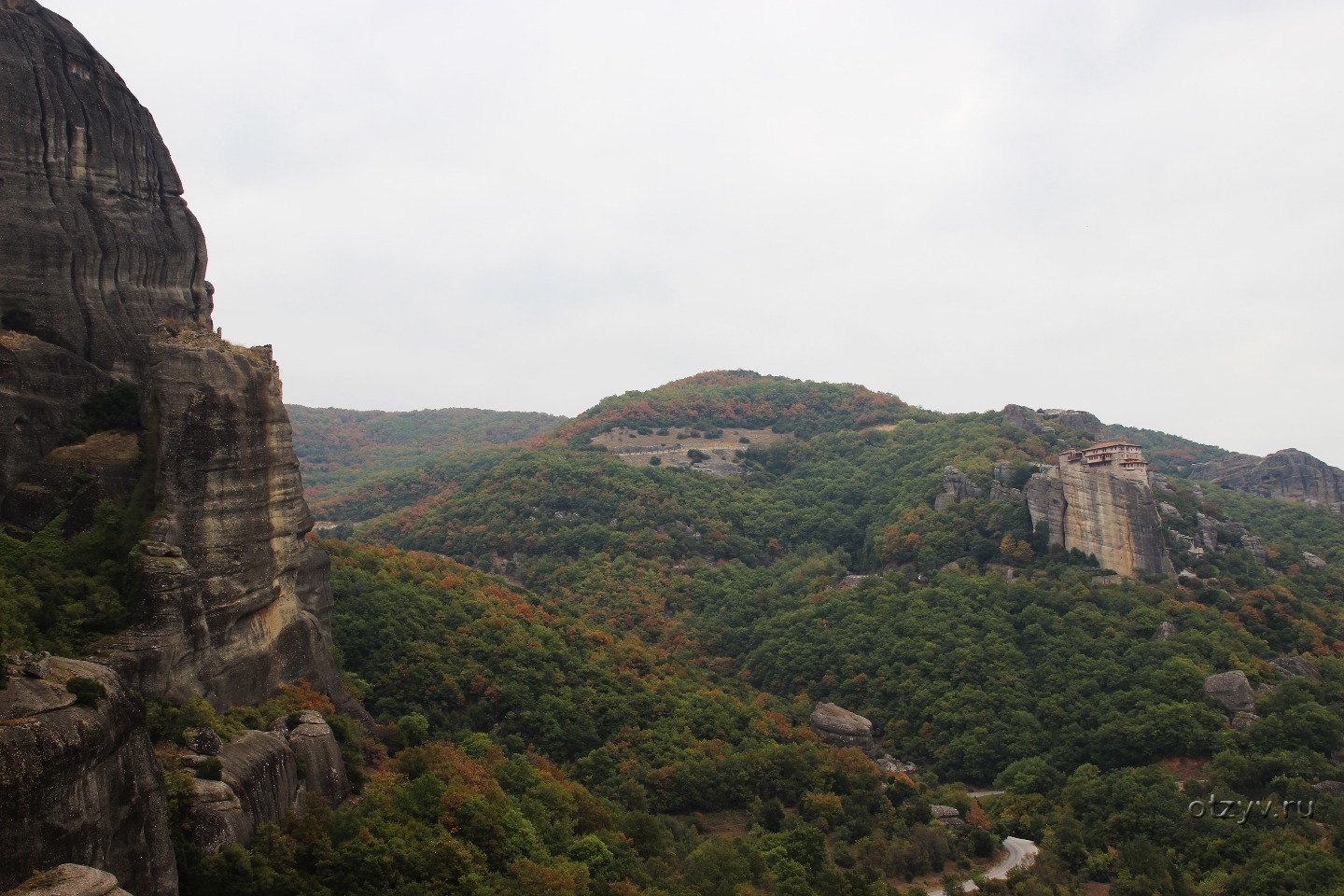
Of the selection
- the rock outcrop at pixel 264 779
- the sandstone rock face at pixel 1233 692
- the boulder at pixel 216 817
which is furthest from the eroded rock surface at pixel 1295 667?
the boulder at pixel 216 817

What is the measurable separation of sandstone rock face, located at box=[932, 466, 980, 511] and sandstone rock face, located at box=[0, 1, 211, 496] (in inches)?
2451

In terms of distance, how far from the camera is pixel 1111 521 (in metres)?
71.5

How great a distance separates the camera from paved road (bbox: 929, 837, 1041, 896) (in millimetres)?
43156

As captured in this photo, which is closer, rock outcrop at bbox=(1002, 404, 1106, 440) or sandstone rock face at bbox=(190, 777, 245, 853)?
sandstone rock face at bbox=(190, 777, 245, 853)

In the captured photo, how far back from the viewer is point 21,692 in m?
17.6

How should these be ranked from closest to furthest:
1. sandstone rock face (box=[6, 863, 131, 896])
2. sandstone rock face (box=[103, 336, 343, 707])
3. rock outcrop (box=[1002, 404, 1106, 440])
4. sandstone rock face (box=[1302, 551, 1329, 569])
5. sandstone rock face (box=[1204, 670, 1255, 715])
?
sandstone rock face (box=[6, 863, 131, 896]) < sandstone rock face (box=[103, 336, 343, 707]) < sandstone rock face (box=[1204, 670, 1255, 715]) < sandstone rock face (box=[1302, 551, 1329, 569]) < rock outcrop (box=[1002, 404, 1106, 440])

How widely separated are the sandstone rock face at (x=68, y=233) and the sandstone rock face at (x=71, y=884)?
13.5 m

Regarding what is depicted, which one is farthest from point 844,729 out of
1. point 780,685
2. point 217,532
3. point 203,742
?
point 203,742

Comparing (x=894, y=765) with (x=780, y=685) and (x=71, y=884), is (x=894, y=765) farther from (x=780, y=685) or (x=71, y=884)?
(x=71, y=884)

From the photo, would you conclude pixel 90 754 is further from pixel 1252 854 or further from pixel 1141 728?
pixel 1141 728

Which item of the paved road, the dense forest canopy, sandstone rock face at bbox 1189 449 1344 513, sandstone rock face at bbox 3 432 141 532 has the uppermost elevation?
sandstone rock face at bbox 1189 449 1344 513

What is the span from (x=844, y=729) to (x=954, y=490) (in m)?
31.0

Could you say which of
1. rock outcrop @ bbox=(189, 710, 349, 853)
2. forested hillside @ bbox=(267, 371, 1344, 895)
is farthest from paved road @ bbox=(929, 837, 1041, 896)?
rock outcrop @ bbox=(189, 710, 349, 853)

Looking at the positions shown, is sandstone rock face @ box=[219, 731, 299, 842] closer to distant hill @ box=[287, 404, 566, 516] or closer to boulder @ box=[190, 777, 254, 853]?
boulder @ box=[190, 777, 254, 853]
